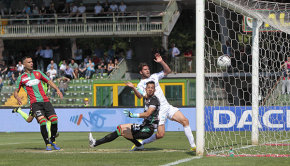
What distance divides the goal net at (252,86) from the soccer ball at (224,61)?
220 mm

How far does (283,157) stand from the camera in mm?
9852

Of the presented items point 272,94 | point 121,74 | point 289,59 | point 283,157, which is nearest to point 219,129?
point 272,94

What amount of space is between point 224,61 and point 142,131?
9.76 metres

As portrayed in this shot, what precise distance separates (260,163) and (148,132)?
2.80m

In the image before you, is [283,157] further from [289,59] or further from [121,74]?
[121,74]

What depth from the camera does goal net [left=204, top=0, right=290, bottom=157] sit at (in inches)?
→ 483

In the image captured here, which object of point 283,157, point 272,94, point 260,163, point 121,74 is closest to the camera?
point 260,163

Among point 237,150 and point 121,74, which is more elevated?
point 121,74

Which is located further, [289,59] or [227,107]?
[227,107]

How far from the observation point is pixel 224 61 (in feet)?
66.1

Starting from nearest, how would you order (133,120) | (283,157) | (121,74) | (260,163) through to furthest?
(260,163)
(283,157)
(133,120)
(121,74)

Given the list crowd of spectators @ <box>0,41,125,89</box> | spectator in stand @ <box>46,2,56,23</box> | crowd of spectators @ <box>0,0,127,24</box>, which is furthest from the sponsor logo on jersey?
spectator in stand @ <box>46,2,56,23</box>

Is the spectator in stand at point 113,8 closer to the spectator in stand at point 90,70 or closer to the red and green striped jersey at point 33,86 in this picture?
the spectator in stand at point 90,70

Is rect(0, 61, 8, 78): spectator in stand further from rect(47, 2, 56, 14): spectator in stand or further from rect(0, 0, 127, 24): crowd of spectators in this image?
rect(47, 2, 56, 14): spectator in stand
